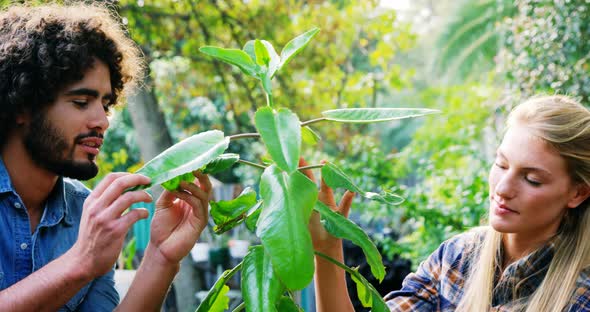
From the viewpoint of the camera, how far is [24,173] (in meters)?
1.77

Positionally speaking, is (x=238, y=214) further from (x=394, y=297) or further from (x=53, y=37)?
(x=53, y=37)

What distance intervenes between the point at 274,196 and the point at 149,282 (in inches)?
24.3

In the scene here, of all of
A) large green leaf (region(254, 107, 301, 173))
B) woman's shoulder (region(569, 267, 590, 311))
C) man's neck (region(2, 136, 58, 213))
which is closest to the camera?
large green leaf (region(254, 107, 301, 173))

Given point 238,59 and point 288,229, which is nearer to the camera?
point 288,229

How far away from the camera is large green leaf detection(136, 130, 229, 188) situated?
127 cm

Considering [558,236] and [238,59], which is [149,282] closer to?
[238,59]

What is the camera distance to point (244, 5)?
4809mm

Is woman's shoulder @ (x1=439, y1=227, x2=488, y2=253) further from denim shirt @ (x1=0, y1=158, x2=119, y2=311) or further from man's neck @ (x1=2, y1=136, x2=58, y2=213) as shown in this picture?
man's neck @ (x1=2, y1=136, x2=58, y2=213)

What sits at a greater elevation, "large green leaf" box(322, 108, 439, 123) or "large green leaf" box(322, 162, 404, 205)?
"large green leaf" box(322, 108, 439, 123)

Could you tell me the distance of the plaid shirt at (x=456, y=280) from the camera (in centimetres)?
167

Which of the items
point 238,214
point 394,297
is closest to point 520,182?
point 394,297

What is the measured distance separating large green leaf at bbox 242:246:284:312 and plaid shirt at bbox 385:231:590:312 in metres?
0.56

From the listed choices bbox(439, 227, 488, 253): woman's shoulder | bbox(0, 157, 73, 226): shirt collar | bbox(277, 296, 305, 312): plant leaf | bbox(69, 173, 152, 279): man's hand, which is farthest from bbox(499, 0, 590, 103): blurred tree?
bbox(69, 173, 152, 279): man's hand

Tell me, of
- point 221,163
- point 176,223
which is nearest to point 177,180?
point 221,163
